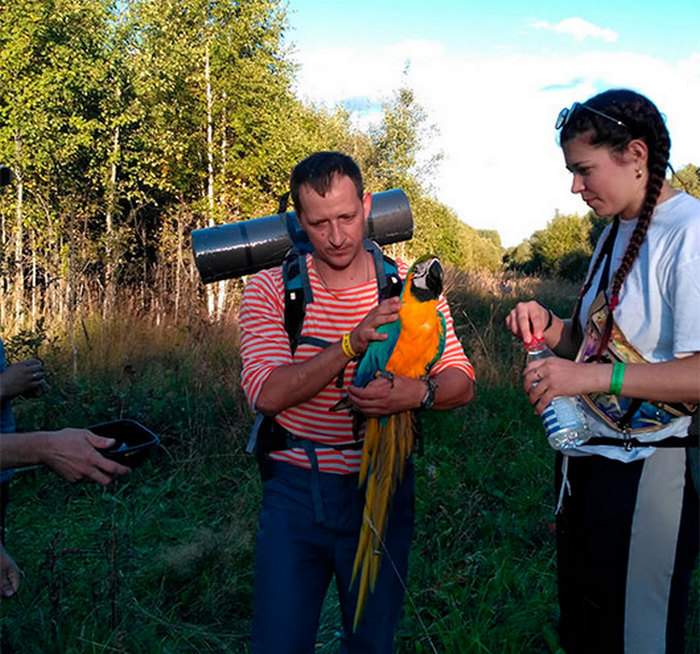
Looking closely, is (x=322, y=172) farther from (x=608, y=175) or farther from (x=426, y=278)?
(x=608, y=175)

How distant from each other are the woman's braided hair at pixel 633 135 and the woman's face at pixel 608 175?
0.02 metres

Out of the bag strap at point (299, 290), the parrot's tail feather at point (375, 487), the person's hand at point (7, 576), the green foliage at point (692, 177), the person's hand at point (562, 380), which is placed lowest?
the person's hand at point (7, 576)

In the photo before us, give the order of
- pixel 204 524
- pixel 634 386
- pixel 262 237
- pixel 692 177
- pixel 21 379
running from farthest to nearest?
pixel 692 177, pixel 204 524, pixel 262 237, pixel 21 379, pixel 634 386

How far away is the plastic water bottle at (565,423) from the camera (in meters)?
1.99

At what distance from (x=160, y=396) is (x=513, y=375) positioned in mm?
3483

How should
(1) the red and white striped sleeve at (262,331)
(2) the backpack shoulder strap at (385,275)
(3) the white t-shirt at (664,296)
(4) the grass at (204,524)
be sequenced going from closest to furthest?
(3) the white t-shirt at (664,296)
(1) the red and white striped sleeve at (262,331)
(2) the backpack shoulder strap at (385,275)
(4) the grass at (204,524)

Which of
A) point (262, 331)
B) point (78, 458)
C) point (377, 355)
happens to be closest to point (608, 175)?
point (377, 355)

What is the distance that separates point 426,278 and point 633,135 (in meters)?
0.71

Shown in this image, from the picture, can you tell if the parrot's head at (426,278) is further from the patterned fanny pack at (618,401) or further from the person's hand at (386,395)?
the patterned fanny pack at (618,401)

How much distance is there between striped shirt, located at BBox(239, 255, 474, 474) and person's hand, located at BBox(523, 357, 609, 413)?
38 centimetres

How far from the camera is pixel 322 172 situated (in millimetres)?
2168

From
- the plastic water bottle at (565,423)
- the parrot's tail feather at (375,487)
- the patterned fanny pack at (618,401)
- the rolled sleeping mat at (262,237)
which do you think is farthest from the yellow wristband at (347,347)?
the rolled sleeping mat at (262,237)

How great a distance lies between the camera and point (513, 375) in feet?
23.0

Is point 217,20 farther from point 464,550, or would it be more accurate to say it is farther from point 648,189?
point 648,189
